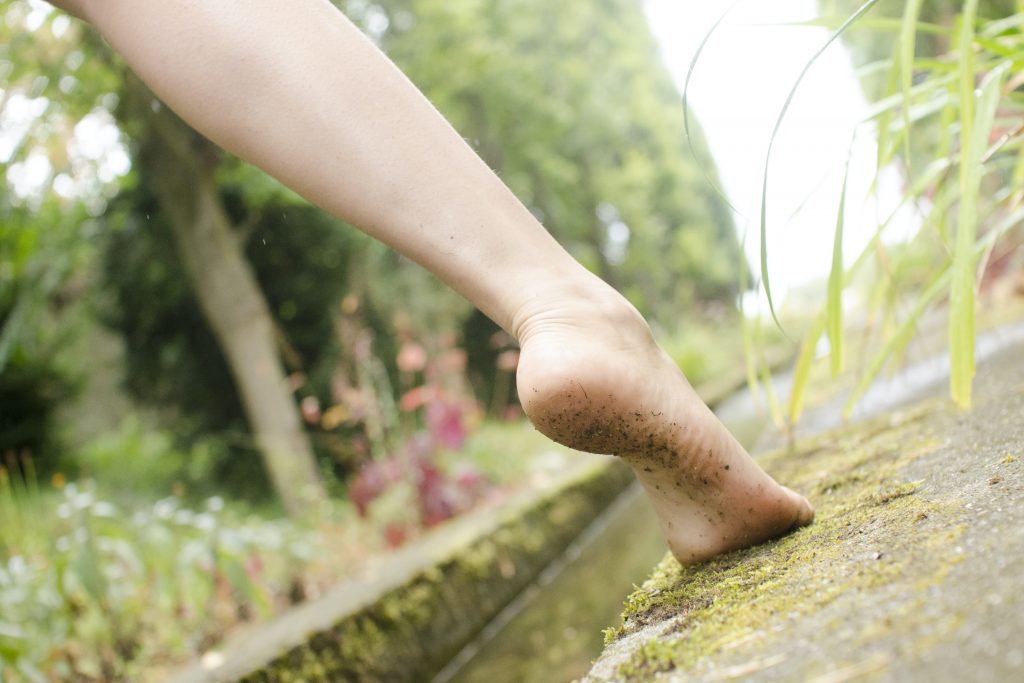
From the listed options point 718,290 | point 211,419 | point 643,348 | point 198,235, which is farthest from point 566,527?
point 718,290

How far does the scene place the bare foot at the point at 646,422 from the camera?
795mm

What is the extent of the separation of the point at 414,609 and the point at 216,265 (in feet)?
14.0

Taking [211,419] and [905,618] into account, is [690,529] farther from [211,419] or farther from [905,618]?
[211,419]

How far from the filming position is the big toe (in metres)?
0.89

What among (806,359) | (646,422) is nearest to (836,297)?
(806,359)

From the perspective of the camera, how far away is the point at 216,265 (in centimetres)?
571

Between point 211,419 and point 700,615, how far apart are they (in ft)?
25.9

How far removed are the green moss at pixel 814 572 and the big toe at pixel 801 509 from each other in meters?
0.01

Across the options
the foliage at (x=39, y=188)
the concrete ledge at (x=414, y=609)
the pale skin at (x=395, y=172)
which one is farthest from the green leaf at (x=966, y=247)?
the foliage at (x=39, y=188)

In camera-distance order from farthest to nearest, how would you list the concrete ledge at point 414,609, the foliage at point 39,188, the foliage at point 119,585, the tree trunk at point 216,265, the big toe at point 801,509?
the tree trunk at point 216,265, the foliage at point 39,188, the foliage at point 119,585, the concrete ledge at point 414,609, the big toe at point 801,509

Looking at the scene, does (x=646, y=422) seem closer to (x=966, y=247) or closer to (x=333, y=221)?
(x=966, y=247)

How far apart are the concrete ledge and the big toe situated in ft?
3.06

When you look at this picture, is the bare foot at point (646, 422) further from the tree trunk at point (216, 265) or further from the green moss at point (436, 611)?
the tree trunk at point (216, 265)

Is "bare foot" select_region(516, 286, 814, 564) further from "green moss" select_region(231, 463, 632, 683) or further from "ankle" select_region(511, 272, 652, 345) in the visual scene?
"green moss" select_region(231, 463, 632, 683)
